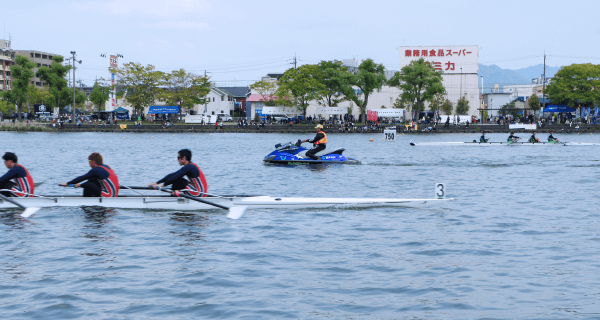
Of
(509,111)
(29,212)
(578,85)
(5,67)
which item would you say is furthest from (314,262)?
(5,67)

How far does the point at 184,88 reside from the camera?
10250cm

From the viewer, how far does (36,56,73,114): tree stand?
328 ft

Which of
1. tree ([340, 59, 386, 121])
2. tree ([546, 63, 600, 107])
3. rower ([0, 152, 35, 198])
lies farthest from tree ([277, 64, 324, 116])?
rower ([0, 152, 35, 198])

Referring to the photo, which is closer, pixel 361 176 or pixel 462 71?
pixel 361 176

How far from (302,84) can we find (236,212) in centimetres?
8114

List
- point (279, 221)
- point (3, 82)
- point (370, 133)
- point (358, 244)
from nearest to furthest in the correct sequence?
point (358, 244)
point (279, 221)
point (370, 133)
point (3, 82)

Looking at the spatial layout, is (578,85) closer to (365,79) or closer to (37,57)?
(365,79)

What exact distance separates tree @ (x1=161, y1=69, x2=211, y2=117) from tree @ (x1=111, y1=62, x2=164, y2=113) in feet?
5.95

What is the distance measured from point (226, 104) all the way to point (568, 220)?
11729 centimetres

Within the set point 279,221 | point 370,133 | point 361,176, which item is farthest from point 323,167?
point 370,133

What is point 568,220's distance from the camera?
16.7 metres

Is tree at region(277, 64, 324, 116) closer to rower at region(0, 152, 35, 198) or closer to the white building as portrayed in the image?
the white building

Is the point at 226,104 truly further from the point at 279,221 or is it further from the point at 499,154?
the point at 279,221

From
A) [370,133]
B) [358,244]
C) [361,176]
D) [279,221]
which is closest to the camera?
[358,244]
